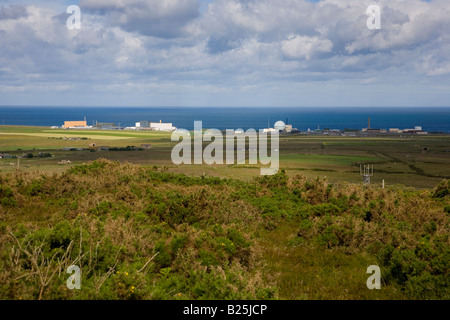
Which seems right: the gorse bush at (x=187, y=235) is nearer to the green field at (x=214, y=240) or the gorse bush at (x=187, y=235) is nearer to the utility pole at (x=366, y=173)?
the green field at (x=214, y=240)

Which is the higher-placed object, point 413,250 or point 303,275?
point 413,250

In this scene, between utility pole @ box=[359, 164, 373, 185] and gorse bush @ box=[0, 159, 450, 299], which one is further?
utility pole @ box=[359, 164, 373, 185]

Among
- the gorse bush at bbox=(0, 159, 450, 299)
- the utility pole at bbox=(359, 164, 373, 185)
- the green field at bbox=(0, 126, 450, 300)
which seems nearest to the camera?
the gorse bush at bbox=(0, 159, 450, 299)

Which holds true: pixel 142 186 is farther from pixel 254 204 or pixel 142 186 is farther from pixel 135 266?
pixel 135 266

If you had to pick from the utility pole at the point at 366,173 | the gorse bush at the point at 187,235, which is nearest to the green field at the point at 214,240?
the gorse bush at the point at 187,235

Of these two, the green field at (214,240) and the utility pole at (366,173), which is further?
the utility pole at (366,173)

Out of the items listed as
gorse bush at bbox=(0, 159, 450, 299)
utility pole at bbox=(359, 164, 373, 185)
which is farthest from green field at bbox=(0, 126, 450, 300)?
utility pole at bbox=(359, 164, 373, 185)

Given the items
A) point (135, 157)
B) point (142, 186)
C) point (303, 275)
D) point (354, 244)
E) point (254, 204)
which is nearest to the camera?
point (303, 275)

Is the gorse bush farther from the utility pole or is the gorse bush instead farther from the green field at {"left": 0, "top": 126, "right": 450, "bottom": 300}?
the utility pole
